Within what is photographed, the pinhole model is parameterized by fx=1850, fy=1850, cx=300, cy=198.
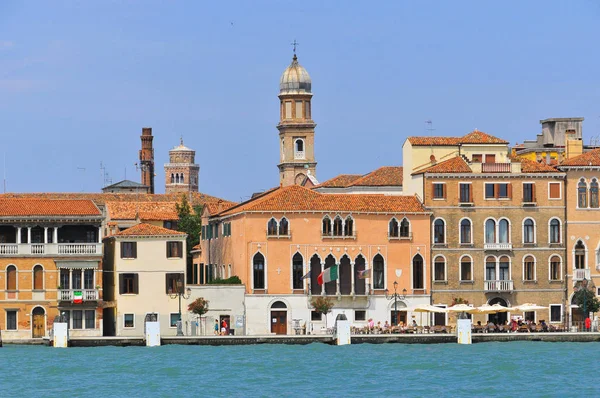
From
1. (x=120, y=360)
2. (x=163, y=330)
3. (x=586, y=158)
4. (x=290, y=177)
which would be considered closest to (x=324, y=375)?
(x=120, y=360)

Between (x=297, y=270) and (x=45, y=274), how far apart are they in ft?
36.5

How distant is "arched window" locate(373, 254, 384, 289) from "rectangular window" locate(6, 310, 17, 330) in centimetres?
1600

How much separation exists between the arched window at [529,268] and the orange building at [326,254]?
14.8 feet

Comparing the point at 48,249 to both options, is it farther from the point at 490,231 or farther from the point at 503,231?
the point at 503,231

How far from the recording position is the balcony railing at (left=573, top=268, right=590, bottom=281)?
8406 centimetres

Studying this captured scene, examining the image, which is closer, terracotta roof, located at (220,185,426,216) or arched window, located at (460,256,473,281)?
terracotta roof, located at (220,185,426,216)

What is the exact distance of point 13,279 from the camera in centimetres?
8019

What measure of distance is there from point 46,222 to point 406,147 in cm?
1775

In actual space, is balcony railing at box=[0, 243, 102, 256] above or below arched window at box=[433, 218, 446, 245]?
below

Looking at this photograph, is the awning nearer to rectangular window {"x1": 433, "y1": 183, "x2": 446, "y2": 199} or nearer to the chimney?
rectangular window {"x1": 433, "y1": 183, "x2": 446, "y2": 199}

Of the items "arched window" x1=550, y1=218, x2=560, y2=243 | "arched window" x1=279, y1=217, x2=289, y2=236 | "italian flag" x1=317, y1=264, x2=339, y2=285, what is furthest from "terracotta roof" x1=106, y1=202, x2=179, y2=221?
"arched window" x1=550, y1=218, x2=560, y2=243

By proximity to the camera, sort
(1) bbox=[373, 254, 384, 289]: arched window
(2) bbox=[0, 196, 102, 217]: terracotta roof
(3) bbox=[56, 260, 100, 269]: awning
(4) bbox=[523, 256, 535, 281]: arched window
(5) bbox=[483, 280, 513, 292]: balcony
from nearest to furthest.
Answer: (3) bbox=[56, 260, 100, 269]: awning < (2) bbox=[0, 196, 102, 217]: terracotta roof < (1) bbox=[373, 254, 384, 289]: arched window < (5) bbox=[483, 280, 513, 292]: balcony < (4) bbox=[523, 256, 535, 281]: arched window

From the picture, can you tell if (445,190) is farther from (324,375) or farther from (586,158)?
(324,375)

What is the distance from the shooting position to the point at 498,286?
8369 centimetres
